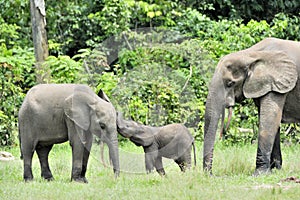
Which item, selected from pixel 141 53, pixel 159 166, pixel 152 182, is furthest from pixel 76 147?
pixel 141 53

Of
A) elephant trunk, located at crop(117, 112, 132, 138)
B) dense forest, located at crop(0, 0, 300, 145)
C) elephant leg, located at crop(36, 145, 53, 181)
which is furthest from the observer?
dense forest, located at crop(0, 0, 300, 145)

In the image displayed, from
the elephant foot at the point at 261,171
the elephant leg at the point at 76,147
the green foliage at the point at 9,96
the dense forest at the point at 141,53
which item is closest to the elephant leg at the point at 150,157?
the elephant leg at the point at 76,147

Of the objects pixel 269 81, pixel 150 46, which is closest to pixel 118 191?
pixel 269 81

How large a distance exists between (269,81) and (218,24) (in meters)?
8.57

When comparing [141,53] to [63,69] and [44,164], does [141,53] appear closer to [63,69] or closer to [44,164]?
[63,69]

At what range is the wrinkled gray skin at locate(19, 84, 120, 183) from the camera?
11.7 m

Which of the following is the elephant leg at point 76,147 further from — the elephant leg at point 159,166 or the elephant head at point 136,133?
the elephant leg at point 159,166

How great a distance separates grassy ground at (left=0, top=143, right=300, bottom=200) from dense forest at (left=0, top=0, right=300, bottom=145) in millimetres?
1453

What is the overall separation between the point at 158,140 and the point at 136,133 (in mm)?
381

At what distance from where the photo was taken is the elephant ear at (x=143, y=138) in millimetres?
12555

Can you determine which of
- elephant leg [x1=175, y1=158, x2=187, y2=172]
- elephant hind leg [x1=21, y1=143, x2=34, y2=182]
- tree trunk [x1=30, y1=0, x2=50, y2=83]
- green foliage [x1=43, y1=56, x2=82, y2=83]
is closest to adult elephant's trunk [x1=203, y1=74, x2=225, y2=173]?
elephant leg [x1=175, y1=158, x2=187, y2=172]

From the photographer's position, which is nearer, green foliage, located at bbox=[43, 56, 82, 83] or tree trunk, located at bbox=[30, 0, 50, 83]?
green foliage, located at bbox=[43, 56, 82, 83]

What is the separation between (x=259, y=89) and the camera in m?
12.0

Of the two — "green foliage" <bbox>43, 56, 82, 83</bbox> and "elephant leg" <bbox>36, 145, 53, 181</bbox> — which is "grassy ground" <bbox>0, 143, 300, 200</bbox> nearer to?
"elephant leg" <bbox>36, 145, 53, 181</bbox>
